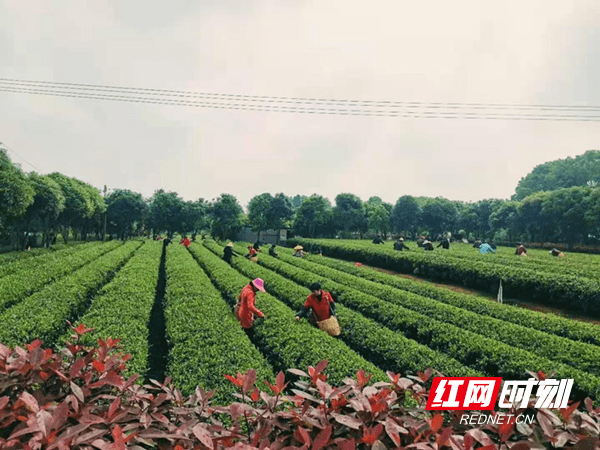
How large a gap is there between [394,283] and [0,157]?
80.1 ft

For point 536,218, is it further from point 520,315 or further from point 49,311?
point 49,311

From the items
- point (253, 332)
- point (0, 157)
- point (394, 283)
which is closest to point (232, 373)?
point (253, 332)

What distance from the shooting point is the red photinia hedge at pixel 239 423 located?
4.84ft

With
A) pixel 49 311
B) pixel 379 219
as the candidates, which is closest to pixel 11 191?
pixel 49 311

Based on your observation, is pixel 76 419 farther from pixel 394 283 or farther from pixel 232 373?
pixel 394 283

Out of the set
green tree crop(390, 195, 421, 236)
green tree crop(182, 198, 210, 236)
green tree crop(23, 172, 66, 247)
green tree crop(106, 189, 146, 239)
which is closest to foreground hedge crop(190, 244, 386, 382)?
green tree crop(23, 172, 66, 247)

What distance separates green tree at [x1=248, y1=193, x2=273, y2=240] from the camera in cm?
5191

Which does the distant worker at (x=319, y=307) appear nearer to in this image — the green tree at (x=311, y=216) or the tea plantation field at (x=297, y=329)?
the tea plantation field at (x=297, y=329)

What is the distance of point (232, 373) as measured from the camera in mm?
4973

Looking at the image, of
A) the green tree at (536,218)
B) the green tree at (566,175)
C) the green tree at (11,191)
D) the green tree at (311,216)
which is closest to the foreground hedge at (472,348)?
the green tree at (11,191)

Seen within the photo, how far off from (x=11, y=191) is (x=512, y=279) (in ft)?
91.8

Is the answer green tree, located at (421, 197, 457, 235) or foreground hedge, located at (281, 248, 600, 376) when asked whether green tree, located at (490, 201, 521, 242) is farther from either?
foreground hedge, located at (281, 248, 600, 376)

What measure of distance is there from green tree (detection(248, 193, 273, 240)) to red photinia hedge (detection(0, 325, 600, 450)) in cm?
4995

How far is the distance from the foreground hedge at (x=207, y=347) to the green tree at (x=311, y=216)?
45276 mm
